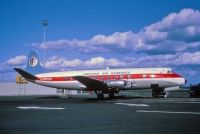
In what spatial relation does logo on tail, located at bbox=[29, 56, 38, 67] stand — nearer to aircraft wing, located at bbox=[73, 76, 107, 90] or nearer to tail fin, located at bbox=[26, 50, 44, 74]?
tail fin, located at bbox=[26, 50, 44, 74]

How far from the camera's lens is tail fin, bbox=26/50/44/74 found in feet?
171

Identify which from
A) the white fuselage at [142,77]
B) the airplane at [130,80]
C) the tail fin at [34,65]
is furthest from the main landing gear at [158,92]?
the tail fin at [34,65]

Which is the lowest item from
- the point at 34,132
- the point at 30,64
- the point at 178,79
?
the point at 34,132

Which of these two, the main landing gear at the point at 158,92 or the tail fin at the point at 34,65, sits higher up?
the tail fin at the point at 34,65

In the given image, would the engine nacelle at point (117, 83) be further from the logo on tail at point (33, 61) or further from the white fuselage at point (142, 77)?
the logo on tail at point (33, 61)

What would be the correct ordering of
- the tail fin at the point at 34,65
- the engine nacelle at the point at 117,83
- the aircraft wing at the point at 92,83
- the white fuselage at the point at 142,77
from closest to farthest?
the aircraft wing at the point at 92,83, the engine nacelle at the point at 117,83, the white fuselage at the point at 142,77, the tail fin at the point at 34,65

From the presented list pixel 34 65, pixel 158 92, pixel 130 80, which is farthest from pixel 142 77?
pixel 34 65

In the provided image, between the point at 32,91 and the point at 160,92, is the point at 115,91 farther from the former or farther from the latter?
the point at 32,91

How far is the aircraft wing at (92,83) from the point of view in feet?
124

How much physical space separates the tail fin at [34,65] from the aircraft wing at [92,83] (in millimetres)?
14514

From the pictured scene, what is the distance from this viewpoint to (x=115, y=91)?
4088 centimetres

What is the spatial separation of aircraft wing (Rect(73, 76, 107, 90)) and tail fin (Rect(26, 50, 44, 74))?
47.6 feet

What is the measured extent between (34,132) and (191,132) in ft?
18.0

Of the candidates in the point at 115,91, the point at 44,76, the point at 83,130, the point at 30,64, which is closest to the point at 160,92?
the point at 115,91
